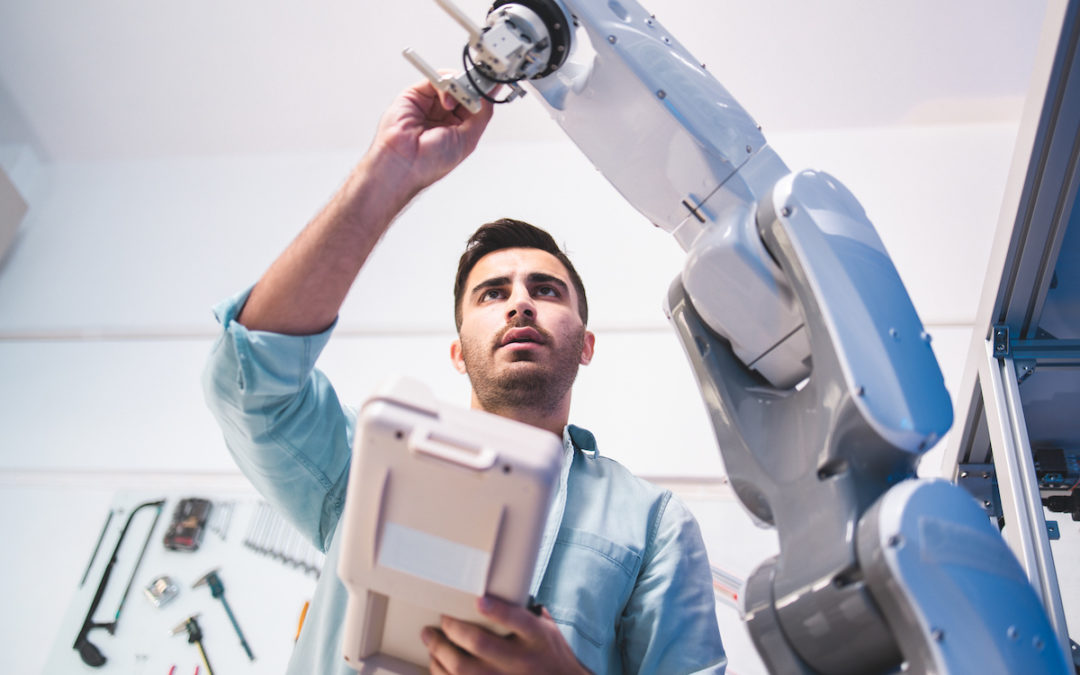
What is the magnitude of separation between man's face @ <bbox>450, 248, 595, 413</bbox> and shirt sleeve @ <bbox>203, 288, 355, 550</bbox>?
27 cm

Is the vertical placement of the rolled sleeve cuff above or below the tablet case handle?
above

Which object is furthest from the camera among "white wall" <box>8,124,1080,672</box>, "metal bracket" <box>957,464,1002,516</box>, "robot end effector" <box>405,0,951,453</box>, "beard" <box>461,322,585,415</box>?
"white wall" <box>8,124,1080,672</box>

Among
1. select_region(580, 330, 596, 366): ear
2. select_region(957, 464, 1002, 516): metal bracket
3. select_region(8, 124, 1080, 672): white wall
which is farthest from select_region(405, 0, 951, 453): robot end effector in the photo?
select_region(8, 124, 1080, 672): white wall

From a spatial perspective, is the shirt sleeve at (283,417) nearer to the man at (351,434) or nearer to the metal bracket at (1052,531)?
the man at (351,434)

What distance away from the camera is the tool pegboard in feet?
6.81

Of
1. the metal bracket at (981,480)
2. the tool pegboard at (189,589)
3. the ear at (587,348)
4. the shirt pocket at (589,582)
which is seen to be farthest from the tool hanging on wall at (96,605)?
the metal bracket at (981,480)

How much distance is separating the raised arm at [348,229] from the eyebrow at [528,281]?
51 cm

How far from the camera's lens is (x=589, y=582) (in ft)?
3.78

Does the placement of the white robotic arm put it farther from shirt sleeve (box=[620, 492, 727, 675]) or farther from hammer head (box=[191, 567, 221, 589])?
hammer head (box=[191, 567, 221, 589])

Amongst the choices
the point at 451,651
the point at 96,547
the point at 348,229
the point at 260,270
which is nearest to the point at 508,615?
the point at 451,651

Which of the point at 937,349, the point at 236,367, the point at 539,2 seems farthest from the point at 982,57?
the point at 236,367

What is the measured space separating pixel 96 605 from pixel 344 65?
2.17 m

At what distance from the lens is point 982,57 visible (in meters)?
2.75

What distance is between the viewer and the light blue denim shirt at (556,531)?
1075mm
